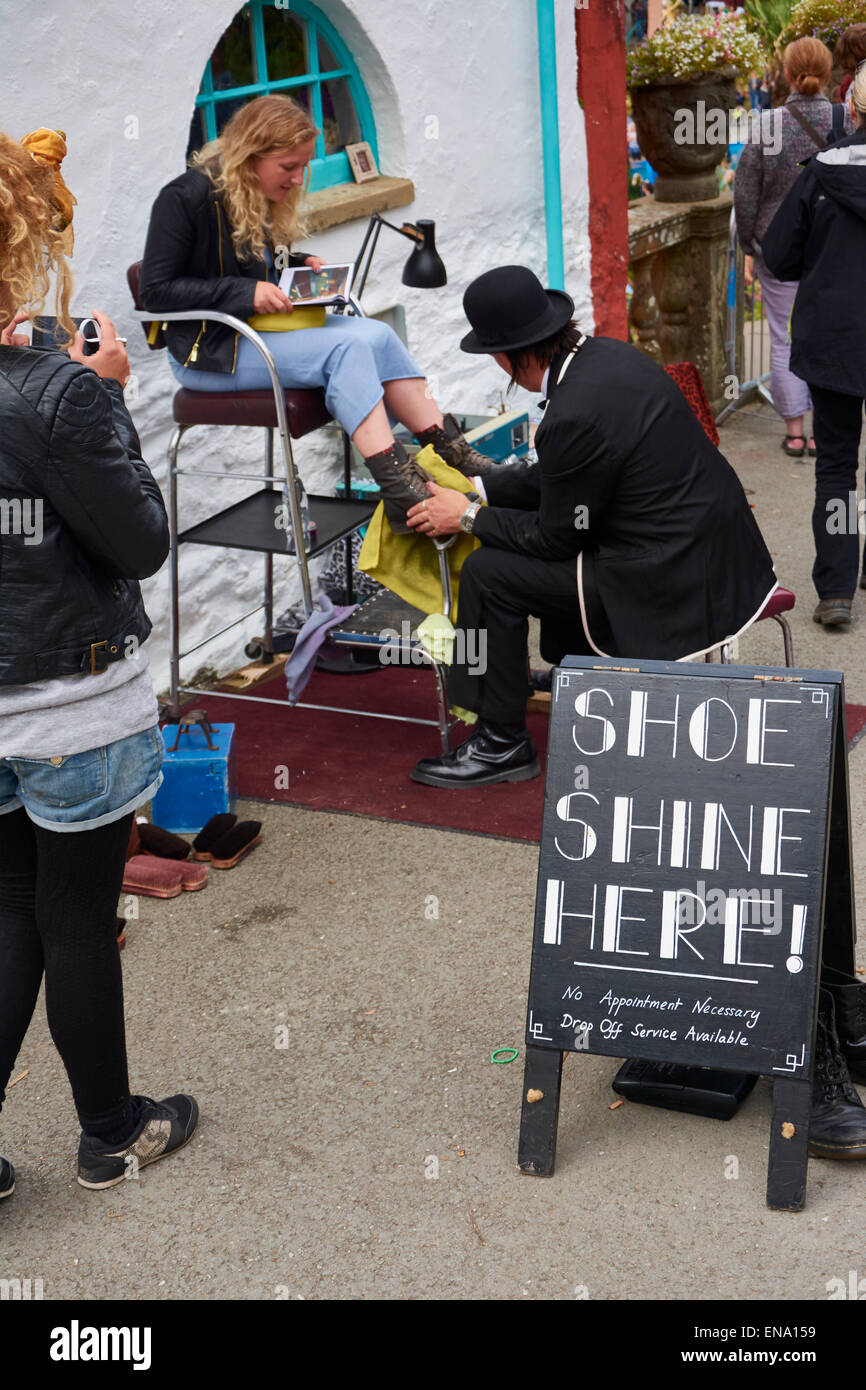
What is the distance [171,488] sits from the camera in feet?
15.2

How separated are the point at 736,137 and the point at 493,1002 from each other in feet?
23.0

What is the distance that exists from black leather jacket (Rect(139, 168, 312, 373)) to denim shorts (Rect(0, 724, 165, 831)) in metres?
2.25

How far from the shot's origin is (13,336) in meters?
2.35

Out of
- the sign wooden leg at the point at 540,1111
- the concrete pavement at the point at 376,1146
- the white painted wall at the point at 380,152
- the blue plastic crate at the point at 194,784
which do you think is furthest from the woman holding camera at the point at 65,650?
the white painted wall at the point at 380,152

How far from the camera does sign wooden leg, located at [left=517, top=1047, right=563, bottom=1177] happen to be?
2.83 metres

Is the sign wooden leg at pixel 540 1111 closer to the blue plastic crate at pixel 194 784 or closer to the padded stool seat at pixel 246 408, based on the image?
the blue plastic crate at pixel 194 784

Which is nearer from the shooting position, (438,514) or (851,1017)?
(851,1017)

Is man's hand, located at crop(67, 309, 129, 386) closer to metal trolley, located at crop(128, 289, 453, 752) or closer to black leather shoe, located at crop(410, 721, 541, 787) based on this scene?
metal trolley, located at crop(128, 289, 453, 752)

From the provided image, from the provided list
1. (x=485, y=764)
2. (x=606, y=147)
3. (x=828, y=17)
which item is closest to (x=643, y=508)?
(x=485, y=764)

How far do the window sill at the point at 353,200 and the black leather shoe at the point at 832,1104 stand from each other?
11.9ft

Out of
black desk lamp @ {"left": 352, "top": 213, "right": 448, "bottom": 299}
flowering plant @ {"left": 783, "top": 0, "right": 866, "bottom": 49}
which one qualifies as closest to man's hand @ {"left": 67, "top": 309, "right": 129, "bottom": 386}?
black desk lamp @ {"left": 352, "top": 213, "right": 448, "bottom": 299}

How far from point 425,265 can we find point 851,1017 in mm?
3014

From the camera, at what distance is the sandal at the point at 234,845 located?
412cm

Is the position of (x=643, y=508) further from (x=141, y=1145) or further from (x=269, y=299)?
(x=141, y=1145)
